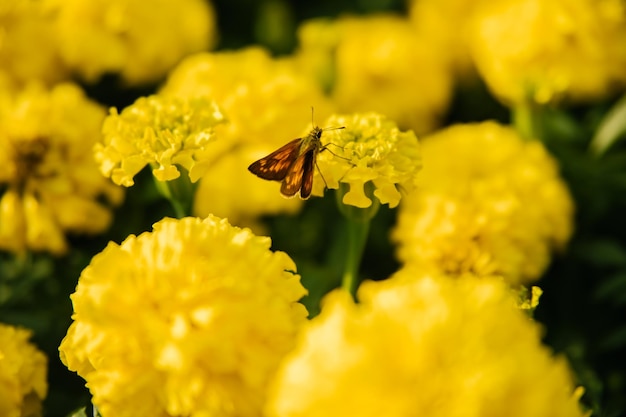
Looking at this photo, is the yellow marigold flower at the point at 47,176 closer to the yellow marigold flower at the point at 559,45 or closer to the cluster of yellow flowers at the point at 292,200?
the cluster of yellow flowers at the point at 292,200

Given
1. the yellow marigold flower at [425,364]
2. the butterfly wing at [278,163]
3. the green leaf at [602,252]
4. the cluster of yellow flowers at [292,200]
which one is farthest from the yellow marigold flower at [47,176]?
the green leaf at [602,252]

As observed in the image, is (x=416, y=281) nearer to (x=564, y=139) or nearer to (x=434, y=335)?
(x=434, y=335)

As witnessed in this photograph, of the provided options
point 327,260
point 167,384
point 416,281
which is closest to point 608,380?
point 327,260

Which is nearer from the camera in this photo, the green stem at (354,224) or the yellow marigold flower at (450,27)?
the green stem at (354,224)

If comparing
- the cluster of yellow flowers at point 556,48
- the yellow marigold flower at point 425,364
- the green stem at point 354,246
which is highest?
the yellow marigold flower at point 425,364

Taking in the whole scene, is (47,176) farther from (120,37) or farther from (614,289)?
(614,289)

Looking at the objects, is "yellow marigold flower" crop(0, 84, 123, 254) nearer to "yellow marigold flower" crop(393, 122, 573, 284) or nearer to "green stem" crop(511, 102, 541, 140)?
Answer: "yellow marigold flower" crop(393, 122, 573, 284)

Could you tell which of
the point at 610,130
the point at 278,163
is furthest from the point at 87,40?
the point at 610,130

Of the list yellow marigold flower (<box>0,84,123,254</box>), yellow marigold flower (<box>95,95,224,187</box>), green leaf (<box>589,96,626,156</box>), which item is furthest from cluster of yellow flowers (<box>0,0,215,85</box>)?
green leaf (<box>589,96,626,156</box>)
